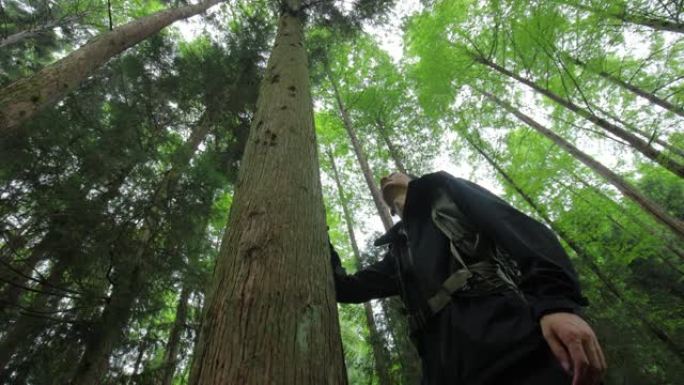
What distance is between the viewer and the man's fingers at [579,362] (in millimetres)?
881

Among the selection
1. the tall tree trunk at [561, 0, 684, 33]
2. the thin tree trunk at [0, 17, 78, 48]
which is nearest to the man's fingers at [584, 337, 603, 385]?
the tall tree trunk at [561, 0, 684, 33]

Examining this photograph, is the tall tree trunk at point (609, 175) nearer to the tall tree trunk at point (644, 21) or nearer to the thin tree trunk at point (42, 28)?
the tall tree trunk at point (644, 21)

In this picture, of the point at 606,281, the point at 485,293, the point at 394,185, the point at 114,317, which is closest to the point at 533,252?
the point at 485,293

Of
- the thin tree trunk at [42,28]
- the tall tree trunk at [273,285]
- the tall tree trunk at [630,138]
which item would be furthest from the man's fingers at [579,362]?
the thin tree trunk at [42,28]

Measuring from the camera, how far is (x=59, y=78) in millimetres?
3234

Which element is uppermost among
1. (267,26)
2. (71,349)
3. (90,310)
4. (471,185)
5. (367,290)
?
(267,26)

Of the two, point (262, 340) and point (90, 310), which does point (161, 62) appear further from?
point (262, 340)

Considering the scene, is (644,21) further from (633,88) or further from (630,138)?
(633,88)

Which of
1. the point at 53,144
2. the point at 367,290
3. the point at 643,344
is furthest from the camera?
the point at 643,344

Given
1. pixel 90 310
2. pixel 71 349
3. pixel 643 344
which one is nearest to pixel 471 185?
pixel 90 310

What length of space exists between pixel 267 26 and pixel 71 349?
6600 millimetres

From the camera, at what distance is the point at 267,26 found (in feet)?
22.3

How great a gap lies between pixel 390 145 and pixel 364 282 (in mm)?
8465

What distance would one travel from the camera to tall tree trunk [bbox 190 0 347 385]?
86 cm
